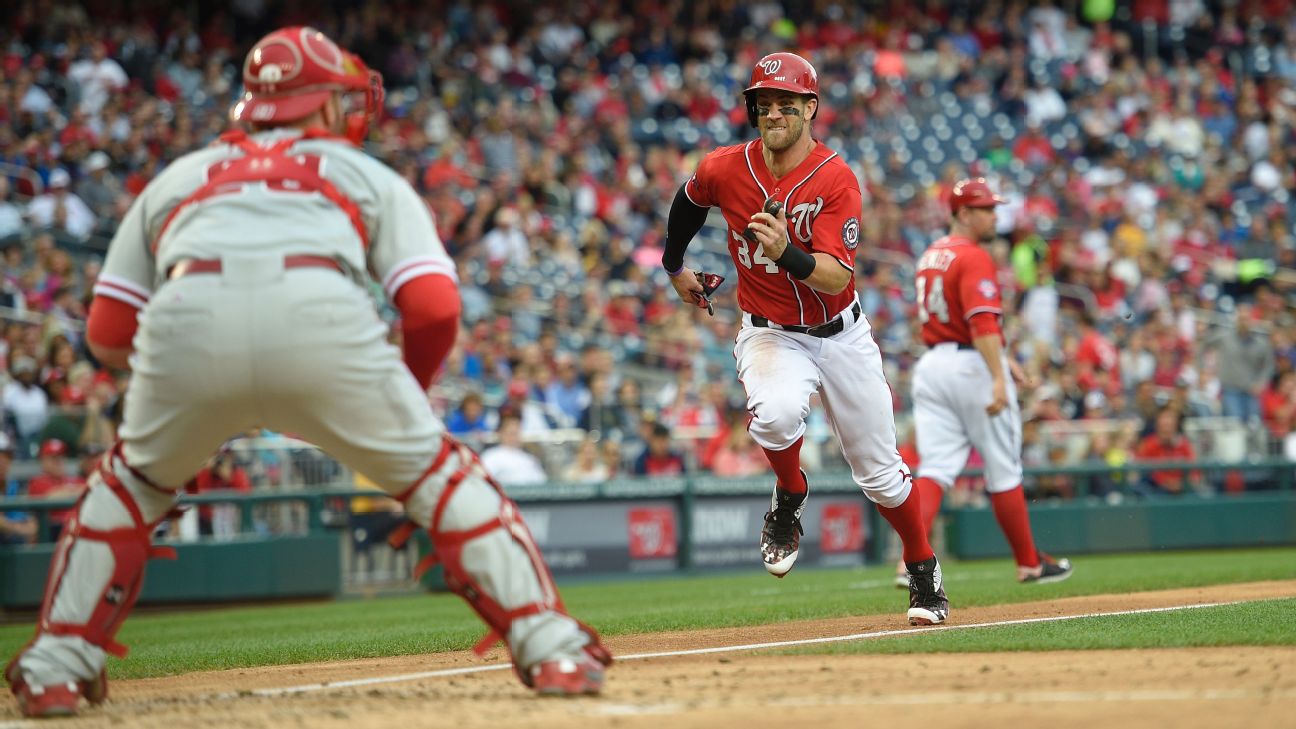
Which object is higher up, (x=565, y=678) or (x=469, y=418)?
(x=469, y=418)

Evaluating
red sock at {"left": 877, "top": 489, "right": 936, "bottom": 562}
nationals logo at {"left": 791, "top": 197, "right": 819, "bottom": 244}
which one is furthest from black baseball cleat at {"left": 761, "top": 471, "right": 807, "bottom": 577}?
Result: nationals logo at {"left": 791, "top": 197, "right": 819, "bottom": 244}

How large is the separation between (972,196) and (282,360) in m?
6.21

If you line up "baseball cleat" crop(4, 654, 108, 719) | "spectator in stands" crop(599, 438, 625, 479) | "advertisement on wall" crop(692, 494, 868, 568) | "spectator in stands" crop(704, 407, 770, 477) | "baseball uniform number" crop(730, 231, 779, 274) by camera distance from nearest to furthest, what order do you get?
"baseball cleat" crop(4, 654, 108, 719), "baseball uniform number" crop(730, 231, 779, 274), "spectator in stands" crop(599, 438, 625, 479), "advertisement on wall" crop(692, 494, 868, 568), "spectator in stands" crop(704, 407, 770, 477)

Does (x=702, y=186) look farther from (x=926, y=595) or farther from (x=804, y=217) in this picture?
(x=926, y=595)

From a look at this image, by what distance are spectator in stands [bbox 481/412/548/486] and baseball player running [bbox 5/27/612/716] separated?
936cm

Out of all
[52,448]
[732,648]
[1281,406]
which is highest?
[52,448]

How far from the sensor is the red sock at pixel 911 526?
7.36 meters

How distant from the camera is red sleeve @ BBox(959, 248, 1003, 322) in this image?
958 centimetres

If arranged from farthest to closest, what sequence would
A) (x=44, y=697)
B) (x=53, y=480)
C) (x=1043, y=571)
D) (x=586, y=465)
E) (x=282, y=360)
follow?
(x=586, y=465) < (x=53, y=480) < (x=1043, y=571) < (x=44, y=697) < (x=282, y=360)

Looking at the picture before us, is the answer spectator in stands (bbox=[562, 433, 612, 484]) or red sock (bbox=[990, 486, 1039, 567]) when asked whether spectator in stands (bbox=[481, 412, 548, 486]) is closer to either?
spectator in stands (bbox=[562, 433, 612, 484])

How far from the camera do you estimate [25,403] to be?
1330 cm

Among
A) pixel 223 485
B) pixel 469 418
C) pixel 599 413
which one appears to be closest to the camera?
pixel 223 485

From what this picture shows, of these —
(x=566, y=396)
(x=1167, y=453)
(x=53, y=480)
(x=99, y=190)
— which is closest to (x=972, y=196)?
(x=566, y=396)

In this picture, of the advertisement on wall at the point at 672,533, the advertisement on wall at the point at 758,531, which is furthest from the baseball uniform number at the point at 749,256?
the advertisement on wall at the point at 758,531
